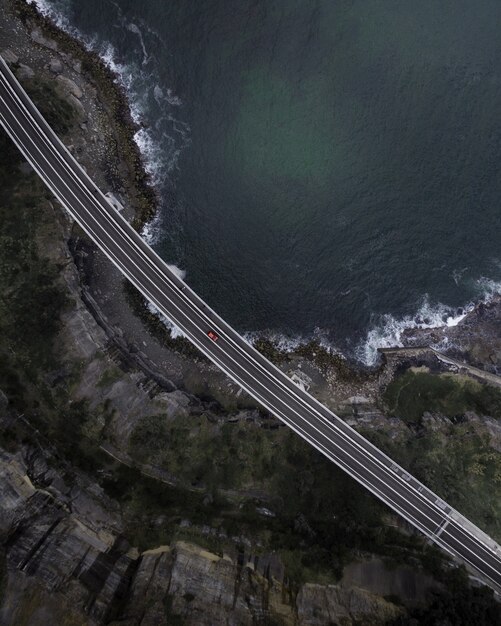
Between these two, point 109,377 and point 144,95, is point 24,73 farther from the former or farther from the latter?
point 109,377

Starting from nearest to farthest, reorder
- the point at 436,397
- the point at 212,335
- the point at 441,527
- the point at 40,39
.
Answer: the point at 441,527
the point at 212,335
the point at 436,397
the point at 40,39

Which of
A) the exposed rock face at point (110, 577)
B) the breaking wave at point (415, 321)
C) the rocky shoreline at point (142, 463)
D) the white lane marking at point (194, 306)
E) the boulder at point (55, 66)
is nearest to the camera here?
the exposed rock face at point (110, 577)

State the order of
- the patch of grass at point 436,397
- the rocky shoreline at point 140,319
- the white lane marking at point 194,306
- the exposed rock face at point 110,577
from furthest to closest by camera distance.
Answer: the patch of grass at point 436,397 < the rocky shoreline at point 140,319 < the white lane marking at point 194,306 < the exposed rock face at point 110,577

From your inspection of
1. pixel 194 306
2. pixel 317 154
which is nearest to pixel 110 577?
pixel 194 306

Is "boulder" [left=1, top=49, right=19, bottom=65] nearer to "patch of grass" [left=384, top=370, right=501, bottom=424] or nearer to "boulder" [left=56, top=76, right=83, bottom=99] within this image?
"boulder" [left=56, top=76, right=83, bottom=99]

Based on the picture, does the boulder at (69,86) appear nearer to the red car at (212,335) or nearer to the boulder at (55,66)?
the boulder at (55,66)

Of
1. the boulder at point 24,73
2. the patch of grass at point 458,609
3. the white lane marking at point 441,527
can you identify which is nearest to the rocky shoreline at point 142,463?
the boulder at point 24,73

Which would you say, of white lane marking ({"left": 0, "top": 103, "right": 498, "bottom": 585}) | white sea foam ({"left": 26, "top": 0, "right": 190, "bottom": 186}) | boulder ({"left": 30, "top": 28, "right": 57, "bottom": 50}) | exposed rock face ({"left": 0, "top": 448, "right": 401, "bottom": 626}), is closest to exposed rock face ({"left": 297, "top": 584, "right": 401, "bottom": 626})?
exposed rock face ({"left": 0, "top": 448, "right": 401, "bottom": 626})
